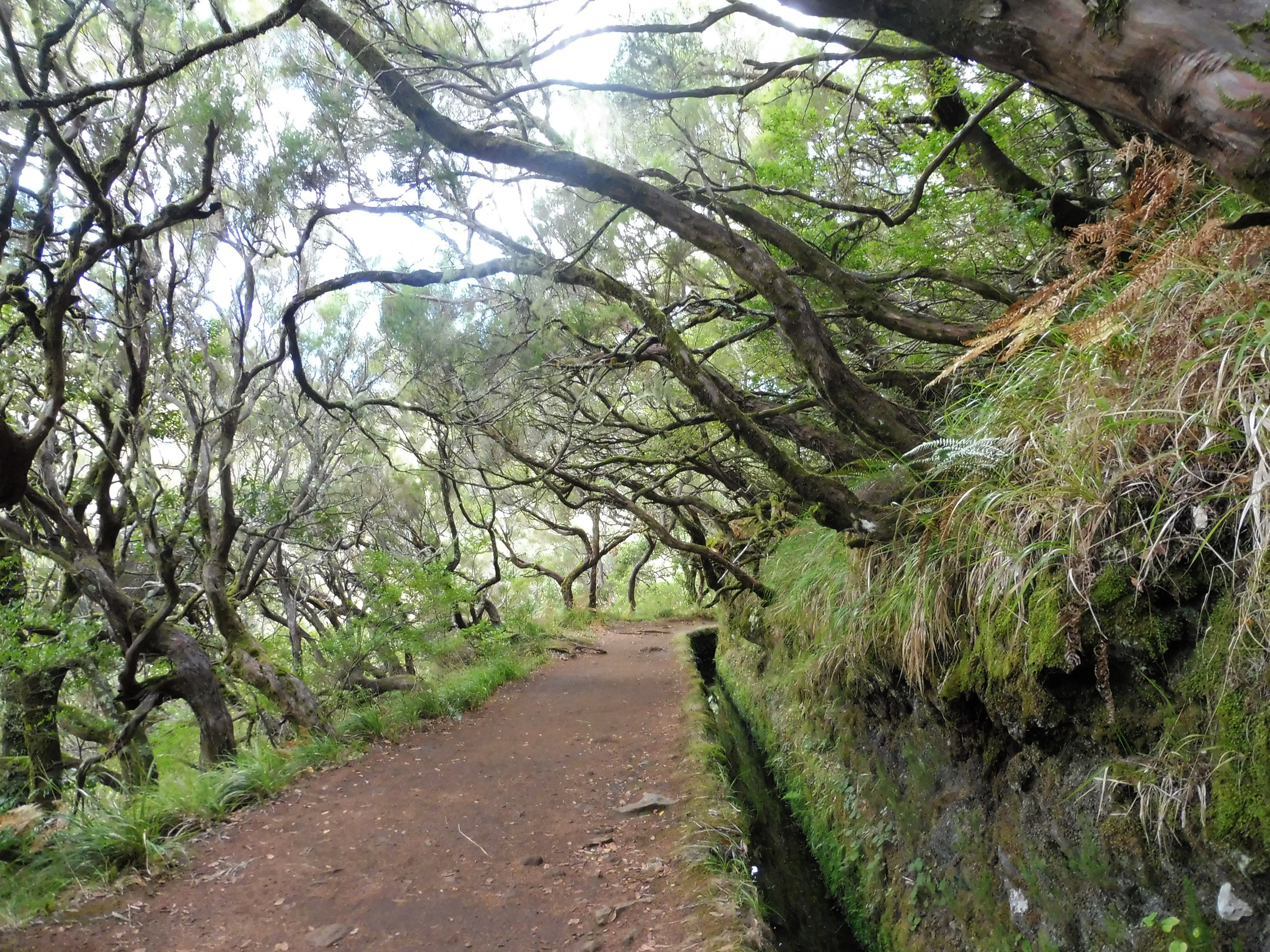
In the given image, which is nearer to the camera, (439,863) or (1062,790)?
(1062,790)

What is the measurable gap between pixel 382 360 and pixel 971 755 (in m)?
8.77

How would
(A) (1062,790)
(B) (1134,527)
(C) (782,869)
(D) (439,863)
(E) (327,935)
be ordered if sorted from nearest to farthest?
1. (B) (1134,527)
2. (A) (1062,790)
3. (E) (327,935)
4. (D) (439,863)
5. (C) (782,869)

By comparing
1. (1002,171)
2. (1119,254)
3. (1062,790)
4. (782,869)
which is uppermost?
(1002,171)

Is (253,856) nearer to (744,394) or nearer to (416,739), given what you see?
(416,739)

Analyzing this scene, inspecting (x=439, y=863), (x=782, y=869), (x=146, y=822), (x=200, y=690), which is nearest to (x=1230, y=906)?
(x=782, y=869)

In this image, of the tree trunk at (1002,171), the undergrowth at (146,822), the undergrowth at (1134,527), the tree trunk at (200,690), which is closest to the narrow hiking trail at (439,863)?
the undergrowth at (146,822)

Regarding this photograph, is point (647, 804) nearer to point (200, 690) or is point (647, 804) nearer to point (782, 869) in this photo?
point (782, 869)

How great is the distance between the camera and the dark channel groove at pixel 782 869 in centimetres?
413

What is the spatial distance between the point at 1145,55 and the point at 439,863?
4.95 m

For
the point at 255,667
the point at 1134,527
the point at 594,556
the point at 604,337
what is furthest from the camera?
the point at 594,556

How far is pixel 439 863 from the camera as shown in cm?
427

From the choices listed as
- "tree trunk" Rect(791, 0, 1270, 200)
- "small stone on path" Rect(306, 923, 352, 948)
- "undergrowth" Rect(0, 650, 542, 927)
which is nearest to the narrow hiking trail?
"small stone on path" Rect(306, 923, 352, 948)

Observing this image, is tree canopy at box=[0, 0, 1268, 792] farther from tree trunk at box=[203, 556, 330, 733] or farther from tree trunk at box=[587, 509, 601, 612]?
tree trunk at box=[587, 509, 601, 612]

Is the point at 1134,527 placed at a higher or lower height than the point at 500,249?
lower
